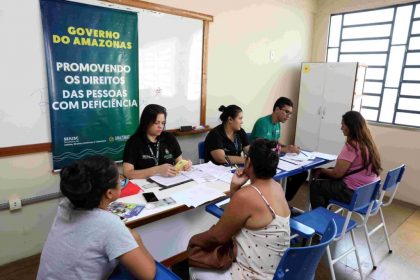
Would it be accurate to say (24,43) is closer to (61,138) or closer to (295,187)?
(61,138)

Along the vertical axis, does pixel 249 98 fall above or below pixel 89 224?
above

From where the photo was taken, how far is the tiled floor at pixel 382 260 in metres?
2.29

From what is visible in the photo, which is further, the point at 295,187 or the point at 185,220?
the point at 295,187

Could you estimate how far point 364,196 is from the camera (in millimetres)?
2090

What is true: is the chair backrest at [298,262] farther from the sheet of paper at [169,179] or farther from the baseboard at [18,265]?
the baseboard at [18,265]

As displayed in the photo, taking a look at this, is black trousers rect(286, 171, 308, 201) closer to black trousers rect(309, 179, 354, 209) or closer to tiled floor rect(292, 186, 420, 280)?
black trousers rect(309, 179, 354, 209)

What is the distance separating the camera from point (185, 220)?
2.16 meters

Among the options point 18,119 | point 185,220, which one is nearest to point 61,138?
point 18,119

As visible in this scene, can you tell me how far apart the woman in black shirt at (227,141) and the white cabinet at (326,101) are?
188 centimetres

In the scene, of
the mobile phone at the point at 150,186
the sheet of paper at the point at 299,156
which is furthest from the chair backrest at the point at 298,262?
the sheet of paper at the point at 299,156

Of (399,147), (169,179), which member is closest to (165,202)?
(169,179)

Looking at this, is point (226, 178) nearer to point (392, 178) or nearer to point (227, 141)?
point (227, 141)

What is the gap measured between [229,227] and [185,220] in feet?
2.90

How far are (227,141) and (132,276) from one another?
1856 millimetres
